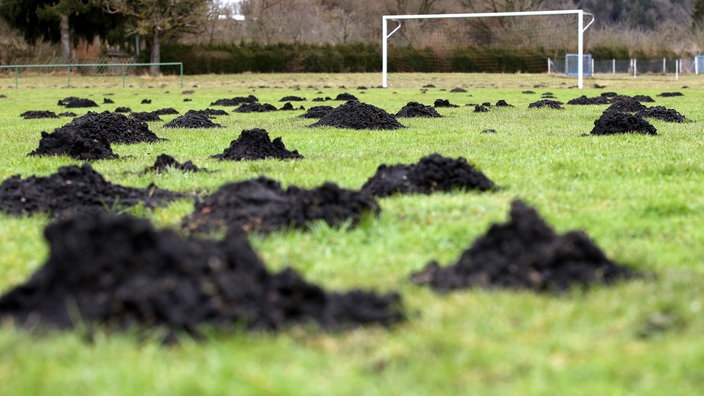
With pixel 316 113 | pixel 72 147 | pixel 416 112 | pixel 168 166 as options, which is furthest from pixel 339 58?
pixel 168 166

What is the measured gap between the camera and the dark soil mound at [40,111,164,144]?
1602cm

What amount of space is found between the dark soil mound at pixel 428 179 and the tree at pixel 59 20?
59.4 meters

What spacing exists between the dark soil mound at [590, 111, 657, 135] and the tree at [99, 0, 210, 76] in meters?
49.6

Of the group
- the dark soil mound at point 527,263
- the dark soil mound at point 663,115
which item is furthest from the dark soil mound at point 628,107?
the dark soil mound at point 527,263

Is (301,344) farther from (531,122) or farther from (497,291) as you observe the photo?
(531,122)

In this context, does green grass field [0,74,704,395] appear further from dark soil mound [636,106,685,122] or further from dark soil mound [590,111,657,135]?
dark soil mound [636,106,685,122]

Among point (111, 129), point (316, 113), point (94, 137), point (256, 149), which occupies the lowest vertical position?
point (256, 149)

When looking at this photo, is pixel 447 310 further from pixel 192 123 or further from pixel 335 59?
pixel 335 59

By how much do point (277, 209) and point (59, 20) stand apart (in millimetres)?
65887

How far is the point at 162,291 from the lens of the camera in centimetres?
455

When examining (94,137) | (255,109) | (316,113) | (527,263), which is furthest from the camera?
(255,109)

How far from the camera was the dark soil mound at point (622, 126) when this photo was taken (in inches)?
651

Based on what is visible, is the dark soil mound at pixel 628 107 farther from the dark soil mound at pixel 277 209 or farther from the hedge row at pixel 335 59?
the hedge row at pixel 335 59

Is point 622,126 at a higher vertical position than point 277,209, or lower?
higher
